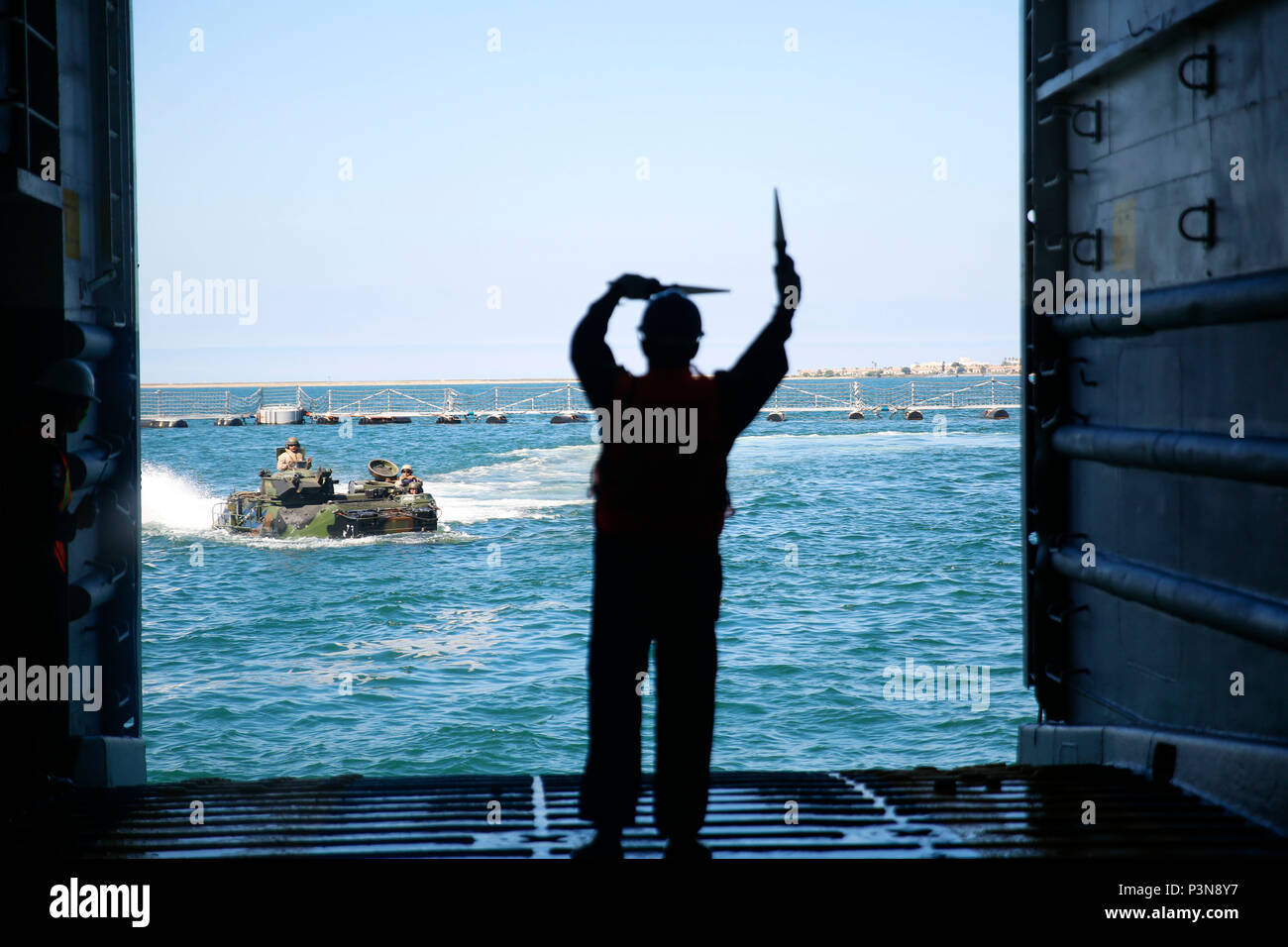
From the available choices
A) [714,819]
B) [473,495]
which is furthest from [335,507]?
[714,819]

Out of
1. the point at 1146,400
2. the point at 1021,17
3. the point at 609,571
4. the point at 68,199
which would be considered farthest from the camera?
the point at 1021,17

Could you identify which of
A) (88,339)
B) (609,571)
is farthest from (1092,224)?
(88,339)

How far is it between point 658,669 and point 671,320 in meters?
1.10

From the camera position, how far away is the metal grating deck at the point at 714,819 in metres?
4.26

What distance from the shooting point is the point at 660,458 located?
3.72 metres

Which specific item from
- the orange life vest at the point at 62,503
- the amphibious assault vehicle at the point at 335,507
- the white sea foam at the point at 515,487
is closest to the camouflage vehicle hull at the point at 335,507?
the amphibious assault vehicle at the point at 335,507

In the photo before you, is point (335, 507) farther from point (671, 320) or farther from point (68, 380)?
point (671, 320)

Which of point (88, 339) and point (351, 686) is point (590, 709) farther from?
point (351, 686)

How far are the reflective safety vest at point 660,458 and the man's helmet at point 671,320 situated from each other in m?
0.13

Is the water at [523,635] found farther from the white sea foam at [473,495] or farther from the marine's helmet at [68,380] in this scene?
→ the marine's helmet at [68,380]

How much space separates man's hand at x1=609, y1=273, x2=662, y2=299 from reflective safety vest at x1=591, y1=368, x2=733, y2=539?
33 centimetres

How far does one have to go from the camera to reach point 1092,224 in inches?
275

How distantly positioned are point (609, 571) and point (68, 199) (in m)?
4.75

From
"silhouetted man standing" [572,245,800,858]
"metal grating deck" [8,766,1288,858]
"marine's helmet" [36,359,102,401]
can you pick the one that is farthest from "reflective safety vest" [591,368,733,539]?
"marine's helmet" [36,359,102,401]
